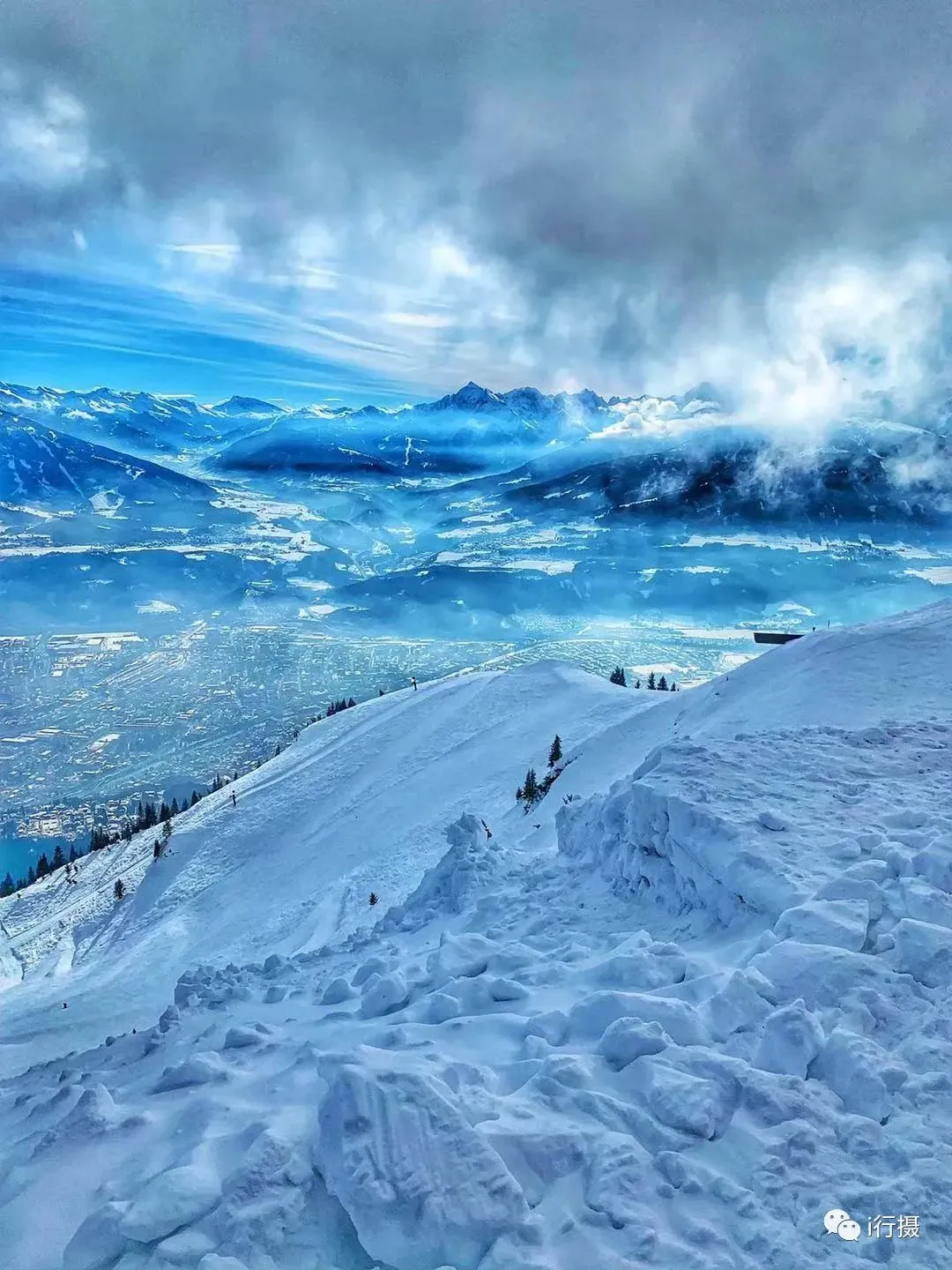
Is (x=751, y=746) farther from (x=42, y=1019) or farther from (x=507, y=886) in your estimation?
(x=42, y=1019)

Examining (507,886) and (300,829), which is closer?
(507,886)

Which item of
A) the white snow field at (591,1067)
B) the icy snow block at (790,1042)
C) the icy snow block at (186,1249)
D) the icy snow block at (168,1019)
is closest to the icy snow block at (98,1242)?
the white snow field at (591,1067)

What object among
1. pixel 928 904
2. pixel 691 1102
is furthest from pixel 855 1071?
pixel 928 904

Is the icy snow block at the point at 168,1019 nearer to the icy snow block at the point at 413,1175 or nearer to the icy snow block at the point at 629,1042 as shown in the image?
the icy snow block at the point at 413,1175

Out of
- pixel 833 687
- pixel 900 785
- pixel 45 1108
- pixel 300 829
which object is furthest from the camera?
pixel 300 829

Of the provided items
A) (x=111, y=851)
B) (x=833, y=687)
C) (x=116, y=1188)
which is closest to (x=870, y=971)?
(x=116, y=1188)

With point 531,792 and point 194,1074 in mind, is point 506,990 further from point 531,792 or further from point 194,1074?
point 531,792
